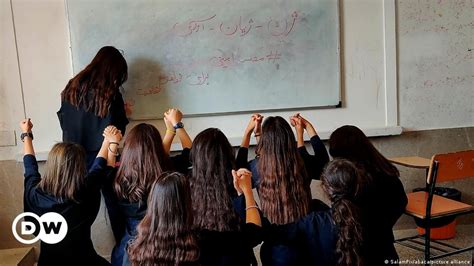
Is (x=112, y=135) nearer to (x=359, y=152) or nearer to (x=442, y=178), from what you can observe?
(x=359, y=152)

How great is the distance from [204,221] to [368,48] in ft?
6.98

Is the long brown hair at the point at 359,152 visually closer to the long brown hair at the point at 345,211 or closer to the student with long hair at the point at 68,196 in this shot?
the long brown hair at the point at 345,211

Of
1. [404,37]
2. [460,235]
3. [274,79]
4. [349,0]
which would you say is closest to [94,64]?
[274,79]

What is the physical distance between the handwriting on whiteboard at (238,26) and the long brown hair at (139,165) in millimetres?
1257

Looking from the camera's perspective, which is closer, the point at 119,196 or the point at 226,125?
the point at 119,196

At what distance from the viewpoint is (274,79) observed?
3385mm

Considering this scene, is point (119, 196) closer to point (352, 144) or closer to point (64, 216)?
point (64, 216)

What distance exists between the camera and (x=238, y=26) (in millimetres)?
3297

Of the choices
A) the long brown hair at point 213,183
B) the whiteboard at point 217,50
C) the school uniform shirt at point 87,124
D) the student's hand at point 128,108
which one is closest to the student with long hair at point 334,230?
the long brown hair at point 213,183

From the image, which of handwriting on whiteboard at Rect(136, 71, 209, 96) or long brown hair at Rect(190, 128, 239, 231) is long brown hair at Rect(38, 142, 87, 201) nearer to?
long brown hair at Rect(190, 128, 239, 231)

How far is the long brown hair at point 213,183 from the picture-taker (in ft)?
6.16

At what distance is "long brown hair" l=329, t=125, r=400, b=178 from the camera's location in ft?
7.50

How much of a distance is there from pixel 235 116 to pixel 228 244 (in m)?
1.71

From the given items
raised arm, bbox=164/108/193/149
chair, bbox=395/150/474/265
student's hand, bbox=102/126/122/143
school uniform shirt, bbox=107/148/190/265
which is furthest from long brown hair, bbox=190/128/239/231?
chair, bbox=395/150/474/265
